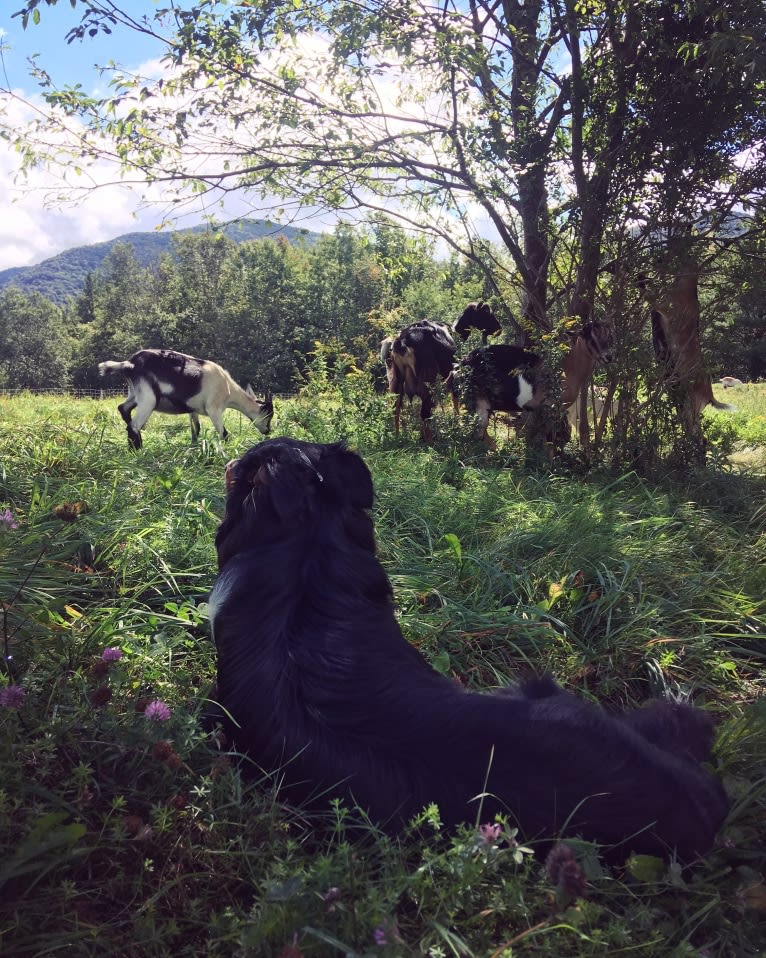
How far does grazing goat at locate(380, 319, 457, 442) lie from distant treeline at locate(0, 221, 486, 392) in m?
7.76

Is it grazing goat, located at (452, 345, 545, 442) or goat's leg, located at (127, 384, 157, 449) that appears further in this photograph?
goat's leg, located at (127, 384, 157, 449)

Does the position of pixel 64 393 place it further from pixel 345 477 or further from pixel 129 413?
pixel 345 477

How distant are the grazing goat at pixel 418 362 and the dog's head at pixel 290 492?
201 inches

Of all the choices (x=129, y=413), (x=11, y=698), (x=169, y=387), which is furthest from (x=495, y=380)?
(x=11, y=698)

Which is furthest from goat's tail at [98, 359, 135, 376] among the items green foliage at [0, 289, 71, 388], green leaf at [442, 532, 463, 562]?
green foliage at [0, 289, 71, 388]

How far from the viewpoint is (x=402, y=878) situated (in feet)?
4.63

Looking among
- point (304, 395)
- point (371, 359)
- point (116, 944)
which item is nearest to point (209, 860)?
point (116, 944)

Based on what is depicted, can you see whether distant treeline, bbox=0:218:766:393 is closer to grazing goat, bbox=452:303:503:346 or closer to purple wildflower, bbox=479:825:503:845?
grazing goat, bbox=452:303:503:346

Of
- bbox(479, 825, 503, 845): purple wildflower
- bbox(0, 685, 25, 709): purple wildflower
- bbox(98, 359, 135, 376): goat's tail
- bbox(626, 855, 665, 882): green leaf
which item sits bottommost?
bbox(626, 855, 665, 882): green leaf

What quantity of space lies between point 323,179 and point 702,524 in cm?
550

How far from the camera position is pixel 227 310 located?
38844 millimetres

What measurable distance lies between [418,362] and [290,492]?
5.70 metres

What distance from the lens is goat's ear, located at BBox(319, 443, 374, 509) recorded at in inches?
91.6

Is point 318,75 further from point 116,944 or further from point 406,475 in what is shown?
point 116,944
